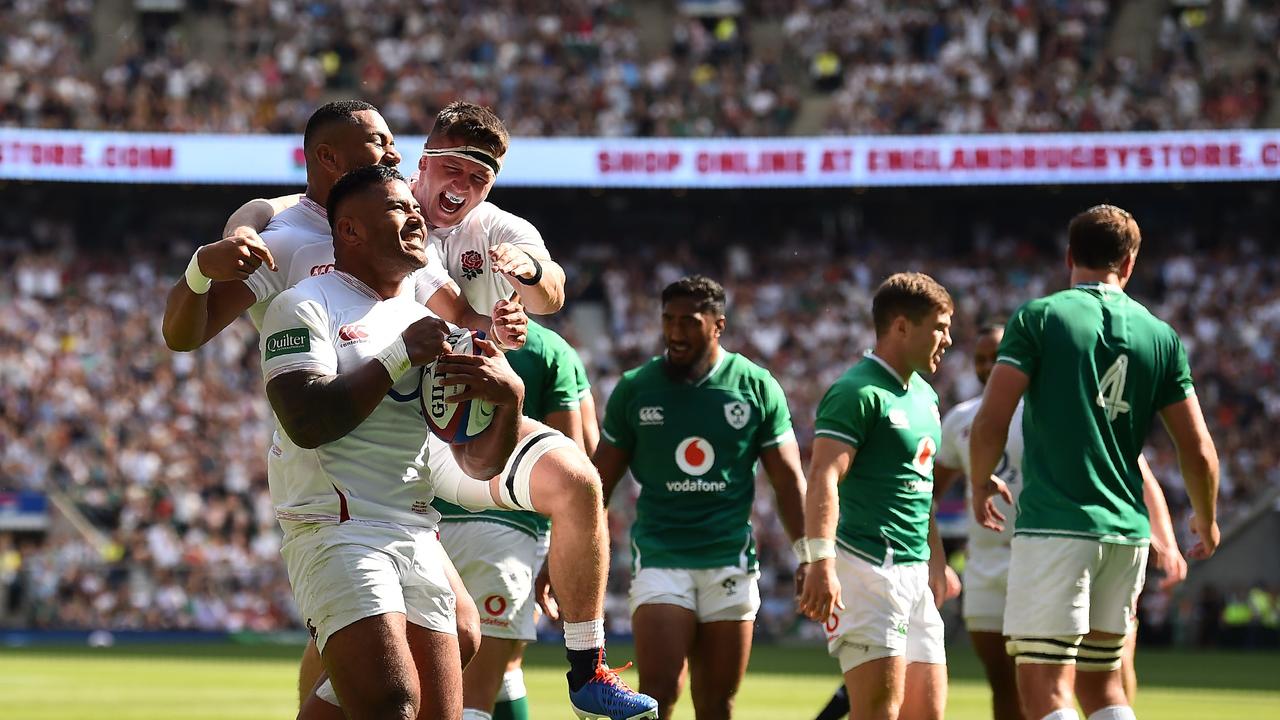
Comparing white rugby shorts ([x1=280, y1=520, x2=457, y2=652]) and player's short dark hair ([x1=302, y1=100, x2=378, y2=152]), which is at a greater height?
player's short dark hair ([x1=302, y1=100, x2=378, y2=152])

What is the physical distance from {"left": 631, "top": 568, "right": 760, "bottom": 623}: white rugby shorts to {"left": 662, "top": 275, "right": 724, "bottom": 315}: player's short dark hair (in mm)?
1253

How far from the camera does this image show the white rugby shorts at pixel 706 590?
797 centimetres

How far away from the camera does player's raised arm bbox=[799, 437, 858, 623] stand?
7.02 meters

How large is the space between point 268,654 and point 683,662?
15.9m

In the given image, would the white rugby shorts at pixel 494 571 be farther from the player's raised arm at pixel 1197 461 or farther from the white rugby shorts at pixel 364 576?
the player's raised arm at pixel 1197 461

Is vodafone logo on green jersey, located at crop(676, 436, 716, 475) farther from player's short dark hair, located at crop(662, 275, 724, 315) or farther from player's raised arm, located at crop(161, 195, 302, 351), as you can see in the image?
player's raised arm, located at crop(161, 195, 302, 351)

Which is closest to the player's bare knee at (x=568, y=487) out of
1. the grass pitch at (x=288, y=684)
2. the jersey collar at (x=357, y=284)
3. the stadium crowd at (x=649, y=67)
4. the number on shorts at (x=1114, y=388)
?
the jersey collar at (x=357, y=284)

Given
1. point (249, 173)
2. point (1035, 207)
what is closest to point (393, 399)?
point (249, 173)

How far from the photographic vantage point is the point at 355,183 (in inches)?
216

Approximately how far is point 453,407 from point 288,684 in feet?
41.0

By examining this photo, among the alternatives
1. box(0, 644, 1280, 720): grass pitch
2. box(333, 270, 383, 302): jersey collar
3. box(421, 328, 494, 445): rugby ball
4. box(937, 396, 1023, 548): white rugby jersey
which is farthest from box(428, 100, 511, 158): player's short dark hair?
box(0, 644, 1280, 720): grass pitch

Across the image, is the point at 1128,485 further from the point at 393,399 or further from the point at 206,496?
the point at 206,496

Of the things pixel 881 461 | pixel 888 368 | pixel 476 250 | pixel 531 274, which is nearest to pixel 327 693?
pixel 531 274

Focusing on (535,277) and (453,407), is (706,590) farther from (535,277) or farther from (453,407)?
(453,407)
